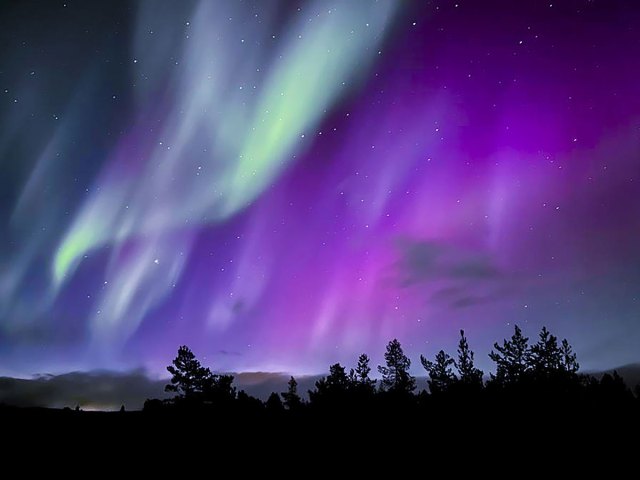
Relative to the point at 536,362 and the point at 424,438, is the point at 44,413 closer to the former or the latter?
the point at 424,438

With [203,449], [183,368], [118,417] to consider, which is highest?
[183,368]

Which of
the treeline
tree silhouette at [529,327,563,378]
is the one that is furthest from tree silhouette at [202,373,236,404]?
tree silhouette at [529,327,563,378]

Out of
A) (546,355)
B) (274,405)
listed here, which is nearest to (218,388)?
(274,405)

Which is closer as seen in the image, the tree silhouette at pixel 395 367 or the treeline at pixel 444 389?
the treeline at pixel 444 389

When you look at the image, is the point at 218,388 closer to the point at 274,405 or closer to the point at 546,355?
the point at 274,405

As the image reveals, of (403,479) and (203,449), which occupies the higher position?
(203,449)

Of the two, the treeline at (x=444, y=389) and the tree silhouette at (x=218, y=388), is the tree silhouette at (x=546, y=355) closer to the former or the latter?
the treeline at (x=444, y=389)

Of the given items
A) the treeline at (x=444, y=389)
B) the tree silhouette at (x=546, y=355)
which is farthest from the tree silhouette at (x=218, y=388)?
the tree silhouette at (x=546, y=355)

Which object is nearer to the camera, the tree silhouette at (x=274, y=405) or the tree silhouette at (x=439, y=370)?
the tree silhouette at (x=274, y=405)

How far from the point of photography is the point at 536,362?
173ft

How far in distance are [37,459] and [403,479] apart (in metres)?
11.9

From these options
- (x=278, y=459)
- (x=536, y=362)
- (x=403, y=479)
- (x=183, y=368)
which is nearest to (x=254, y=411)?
(x=278, y=459)

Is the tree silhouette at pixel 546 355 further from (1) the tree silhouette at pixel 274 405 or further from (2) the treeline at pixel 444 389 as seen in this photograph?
(1) the tree silhouette at pixel 274 405

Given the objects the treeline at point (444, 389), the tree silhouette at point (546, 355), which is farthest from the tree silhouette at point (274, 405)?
the tree silhouette at point (546, 355)
